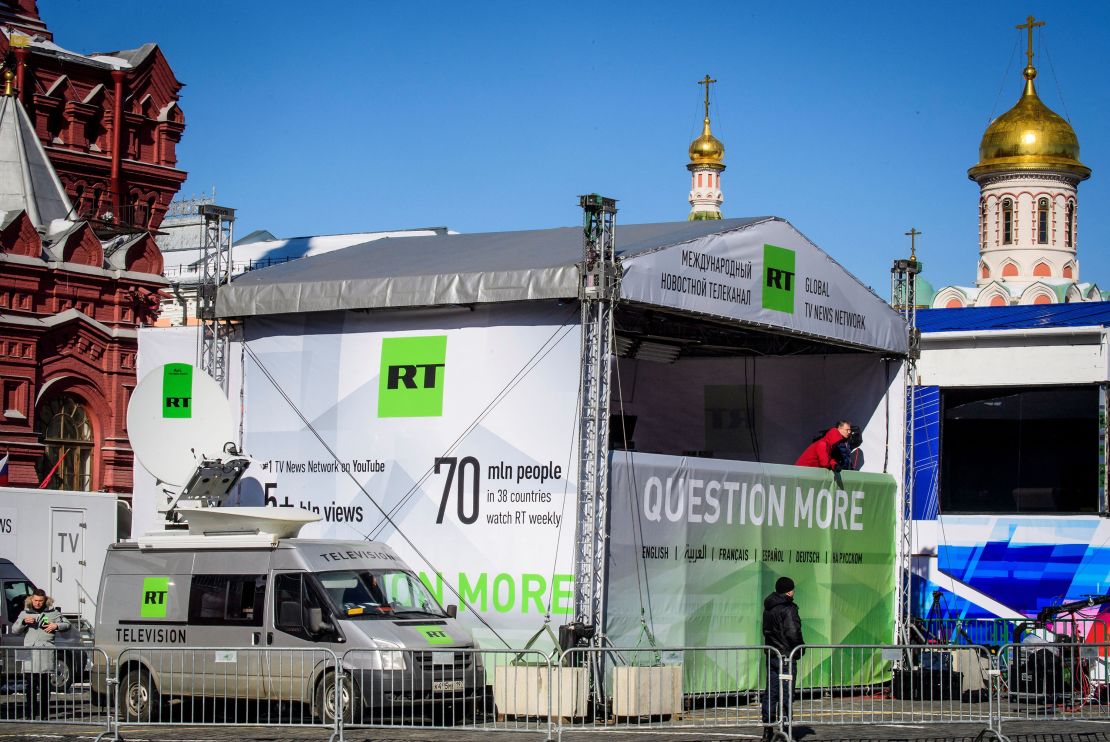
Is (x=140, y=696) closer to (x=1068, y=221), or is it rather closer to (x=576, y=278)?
(x=576, y=278)

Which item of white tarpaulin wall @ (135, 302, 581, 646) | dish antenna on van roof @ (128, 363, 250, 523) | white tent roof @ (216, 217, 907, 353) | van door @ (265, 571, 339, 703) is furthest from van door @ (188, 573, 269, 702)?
white tent roof @ (216, 217, 907, 353)

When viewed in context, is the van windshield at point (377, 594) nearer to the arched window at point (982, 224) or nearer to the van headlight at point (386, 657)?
the van headlight at point (386, 657)

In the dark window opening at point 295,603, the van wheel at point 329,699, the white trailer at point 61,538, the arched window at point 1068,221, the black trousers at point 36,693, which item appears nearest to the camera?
the van wheel at point 329,699

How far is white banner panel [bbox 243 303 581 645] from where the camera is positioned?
60.1 feet

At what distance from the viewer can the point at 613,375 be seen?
23625 millimetres

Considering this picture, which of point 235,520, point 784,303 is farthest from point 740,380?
point 235,520

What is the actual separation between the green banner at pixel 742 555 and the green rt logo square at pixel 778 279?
2.09 metres

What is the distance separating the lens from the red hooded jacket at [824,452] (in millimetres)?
22250

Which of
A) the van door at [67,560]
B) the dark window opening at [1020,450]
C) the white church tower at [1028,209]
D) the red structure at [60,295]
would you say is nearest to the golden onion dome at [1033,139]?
the white church tower at [1028,209]

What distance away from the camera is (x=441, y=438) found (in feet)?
62.8

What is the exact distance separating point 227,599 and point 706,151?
74943mm

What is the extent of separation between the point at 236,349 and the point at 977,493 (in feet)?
43.6

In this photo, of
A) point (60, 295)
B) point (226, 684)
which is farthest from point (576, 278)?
point (60, 295)

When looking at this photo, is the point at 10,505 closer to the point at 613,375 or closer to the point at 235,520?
the point at 235,520
